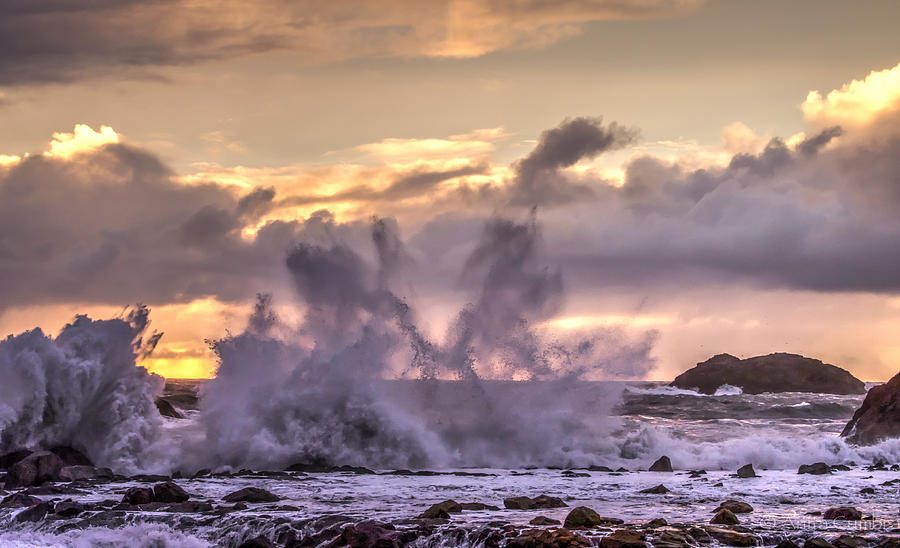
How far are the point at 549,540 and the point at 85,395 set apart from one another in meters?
19.8

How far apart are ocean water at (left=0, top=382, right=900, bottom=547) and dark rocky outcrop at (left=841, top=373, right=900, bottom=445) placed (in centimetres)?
60

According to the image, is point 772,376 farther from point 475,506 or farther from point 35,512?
point 35,512

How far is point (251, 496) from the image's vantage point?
62.3ft

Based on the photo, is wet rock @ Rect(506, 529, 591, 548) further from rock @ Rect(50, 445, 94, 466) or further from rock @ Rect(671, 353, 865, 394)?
rock @ Rect(671, 353, 865, 394)

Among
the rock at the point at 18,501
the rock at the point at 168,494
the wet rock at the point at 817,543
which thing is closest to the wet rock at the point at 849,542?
the wet rock at the point at 817,543

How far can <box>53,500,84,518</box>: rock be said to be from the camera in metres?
17.0

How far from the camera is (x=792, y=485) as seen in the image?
2177 cm

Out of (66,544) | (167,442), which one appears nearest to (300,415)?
(167,442)

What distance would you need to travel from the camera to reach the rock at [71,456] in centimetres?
2603

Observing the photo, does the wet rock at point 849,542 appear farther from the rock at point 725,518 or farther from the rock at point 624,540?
the rock at point 624,540

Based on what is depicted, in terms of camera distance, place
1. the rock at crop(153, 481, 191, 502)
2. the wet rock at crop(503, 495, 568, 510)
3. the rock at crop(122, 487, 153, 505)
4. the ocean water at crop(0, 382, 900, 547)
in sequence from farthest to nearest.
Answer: the rock at crop(153, 481, 191, 502) < the rock at crop(122, 487, 153, 505) < the wet rock at crop(503, 495, 568, 510) < the ocean water at crop(0, 382, 900, 547)

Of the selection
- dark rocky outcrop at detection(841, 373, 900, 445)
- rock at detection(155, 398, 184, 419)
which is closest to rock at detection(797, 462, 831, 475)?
dark rocky outcrop at detection(841, 373, 900, 445)

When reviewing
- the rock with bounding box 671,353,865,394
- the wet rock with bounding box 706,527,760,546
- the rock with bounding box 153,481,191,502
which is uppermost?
the rock with bounding box 671,353,865,394

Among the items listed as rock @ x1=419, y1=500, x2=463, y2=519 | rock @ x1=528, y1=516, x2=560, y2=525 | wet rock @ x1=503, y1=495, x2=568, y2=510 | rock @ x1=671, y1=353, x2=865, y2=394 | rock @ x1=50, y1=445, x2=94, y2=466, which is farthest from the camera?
rock @ x1=671, y1=353, x2=865, y2=394
